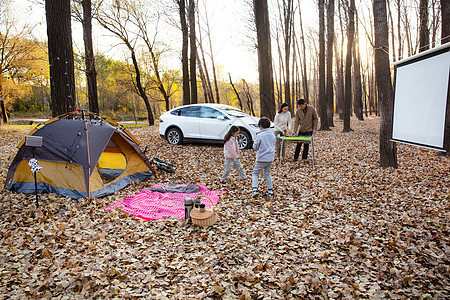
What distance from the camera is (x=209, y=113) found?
10.2 meters

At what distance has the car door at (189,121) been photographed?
1038 cm

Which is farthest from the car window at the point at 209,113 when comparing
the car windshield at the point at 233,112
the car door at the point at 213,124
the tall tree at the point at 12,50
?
the tall tree at the point at 12,50

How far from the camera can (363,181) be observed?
249 inches

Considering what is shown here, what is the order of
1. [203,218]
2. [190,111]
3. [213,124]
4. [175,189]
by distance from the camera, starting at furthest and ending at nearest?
[190,111], [213,124], [175,189], [203,218]

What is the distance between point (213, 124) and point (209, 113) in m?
0.48

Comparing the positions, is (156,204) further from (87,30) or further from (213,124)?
(87,30)

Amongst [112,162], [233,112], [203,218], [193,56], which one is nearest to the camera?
[203,218]

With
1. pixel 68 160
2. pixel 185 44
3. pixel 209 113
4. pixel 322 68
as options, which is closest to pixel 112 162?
pixel 68 160

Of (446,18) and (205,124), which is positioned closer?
(446,18)

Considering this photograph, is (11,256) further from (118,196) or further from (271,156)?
(271,156)

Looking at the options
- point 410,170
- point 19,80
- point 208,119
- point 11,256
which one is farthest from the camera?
point 19,80

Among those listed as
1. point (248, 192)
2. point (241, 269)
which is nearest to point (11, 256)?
point (241, 269)

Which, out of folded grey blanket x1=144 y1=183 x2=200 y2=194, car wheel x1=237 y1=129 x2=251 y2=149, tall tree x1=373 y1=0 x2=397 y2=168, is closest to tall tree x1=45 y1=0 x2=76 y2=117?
folded grey blanket x1=144 y1=183 x2=200 y2=194

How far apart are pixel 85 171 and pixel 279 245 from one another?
13.6ft
